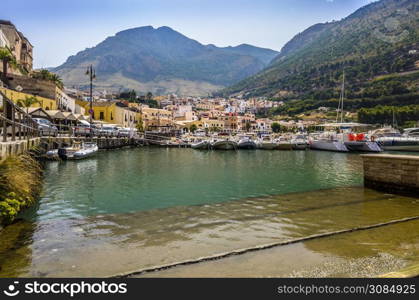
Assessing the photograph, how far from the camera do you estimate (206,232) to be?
30.6ft

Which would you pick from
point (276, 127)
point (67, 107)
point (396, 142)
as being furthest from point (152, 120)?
point (396, 142)

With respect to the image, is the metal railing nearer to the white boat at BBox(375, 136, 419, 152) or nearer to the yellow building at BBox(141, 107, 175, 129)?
the white boat at BBox(375, 136, 419, 152)

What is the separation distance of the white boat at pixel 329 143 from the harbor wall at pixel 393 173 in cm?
4416

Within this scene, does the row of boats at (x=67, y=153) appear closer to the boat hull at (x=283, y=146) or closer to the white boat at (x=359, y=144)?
the boat hull at (x=283, y=146)

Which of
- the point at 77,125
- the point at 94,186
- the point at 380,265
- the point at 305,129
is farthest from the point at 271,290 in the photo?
the point at 305,129

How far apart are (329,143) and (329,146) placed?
22.6 inches

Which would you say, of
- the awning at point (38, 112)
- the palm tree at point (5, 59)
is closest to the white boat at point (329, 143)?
the awning at point (38, 112)

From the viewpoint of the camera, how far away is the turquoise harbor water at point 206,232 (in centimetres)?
669

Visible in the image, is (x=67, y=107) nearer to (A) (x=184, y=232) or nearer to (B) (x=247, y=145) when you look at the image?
(B) (x=247, y=145)

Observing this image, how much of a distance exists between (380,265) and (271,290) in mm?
3250

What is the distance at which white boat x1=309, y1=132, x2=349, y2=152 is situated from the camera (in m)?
58.6

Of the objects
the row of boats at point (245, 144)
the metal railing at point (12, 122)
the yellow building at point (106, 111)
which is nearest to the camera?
the metal railing at point (12, 122)

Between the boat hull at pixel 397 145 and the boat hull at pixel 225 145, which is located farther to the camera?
the boat hull at pixel 397 145

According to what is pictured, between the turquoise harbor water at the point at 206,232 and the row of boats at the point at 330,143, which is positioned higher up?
the row of boats at the point at 330,143
